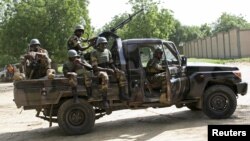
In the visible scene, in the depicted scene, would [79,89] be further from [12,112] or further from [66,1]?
[66,1]

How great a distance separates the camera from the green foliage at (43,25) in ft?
108

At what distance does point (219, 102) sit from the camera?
1024cm

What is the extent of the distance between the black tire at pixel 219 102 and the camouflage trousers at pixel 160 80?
112cm

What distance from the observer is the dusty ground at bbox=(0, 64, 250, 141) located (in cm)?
890

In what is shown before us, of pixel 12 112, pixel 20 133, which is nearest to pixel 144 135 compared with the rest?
pixel 20 133

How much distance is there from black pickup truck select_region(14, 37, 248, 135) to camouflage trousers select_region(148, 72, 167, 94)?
3.7 inches

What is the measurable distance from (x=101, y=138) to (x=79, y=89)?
1.23 m

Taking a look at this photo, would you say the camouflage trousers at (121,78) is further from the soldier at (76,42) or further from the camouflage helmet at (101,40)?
the soldier at (76,42)

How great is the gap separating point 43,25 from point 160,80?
80.8ft

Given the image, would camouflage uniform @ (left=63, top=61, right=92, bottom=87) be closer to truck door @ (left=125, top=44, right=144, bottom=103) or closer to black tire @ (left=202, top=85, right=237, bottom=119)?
truck door @ (left=125, top=44, right=144, bottom=103)

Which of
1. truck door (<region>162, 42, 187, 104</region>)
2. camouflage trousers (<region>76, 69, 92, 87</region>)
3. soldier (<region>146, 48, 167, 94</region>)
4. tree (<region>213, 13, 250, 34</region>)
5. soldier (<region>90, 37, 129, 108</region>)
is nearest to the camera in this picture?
camouflage trousers (<region>76, 69, 92, 87</region>)

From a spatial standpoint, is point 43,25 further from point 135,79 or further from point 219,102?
point 219,102

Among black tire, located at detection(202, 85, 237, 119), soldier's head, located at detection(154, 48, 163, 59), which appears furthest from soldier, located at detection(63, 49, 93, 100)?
black tire, located at detection(202, 85, 237, 119)

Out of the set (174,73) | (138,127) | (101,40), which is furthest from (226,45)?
(101,40)
